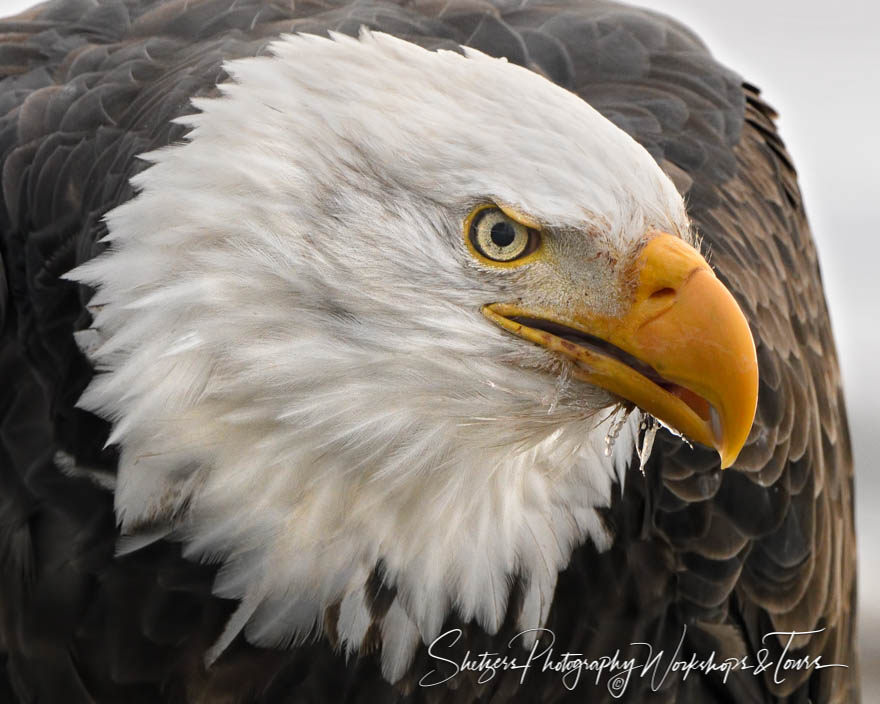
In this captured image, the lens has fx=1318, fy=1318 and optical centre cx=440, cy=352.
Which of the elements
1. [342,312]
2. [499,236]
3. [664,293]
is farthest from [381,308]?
[664,293]

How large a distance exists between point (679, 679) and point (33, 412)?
1705 mm

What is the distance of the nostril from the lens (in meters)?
2.25

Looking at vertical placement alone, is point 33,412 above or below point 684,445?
below

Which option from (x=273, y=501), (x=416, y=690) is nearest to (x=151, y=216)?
(x=273, y=501)

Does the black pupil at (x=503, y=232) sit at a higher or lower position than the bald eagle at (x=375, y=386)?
higher

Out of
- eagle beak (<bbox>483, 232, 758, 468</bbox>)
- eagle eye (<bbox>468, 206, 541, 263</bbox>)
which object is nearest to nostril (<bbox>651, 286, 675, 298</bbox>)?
eagle beak (<bbox>483, 232, 758, 468</bbox>)

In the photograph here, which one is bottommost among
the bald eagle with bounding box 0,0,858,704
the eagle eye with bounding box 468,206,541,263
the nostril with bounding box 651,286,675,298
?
the bald eagle with bounding box 0,0,858,704

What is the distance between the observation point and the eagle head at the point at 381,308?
2.24 m

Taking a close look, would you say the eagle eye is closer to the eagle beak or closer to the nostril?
the eagle beak

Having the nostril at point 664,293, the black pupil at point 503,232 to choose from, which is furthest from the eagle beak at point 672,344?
the black pupil at point 503,232

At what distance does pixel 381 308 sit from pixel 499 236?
0.24 metres

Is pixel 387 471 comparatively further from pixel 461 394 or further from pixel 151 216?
pixel 151 216

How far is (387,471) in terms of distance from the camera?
7.91ft

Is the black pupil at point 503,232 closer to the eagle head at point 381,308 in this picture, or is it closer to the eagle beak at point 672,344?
the eagle head at point 381,308
